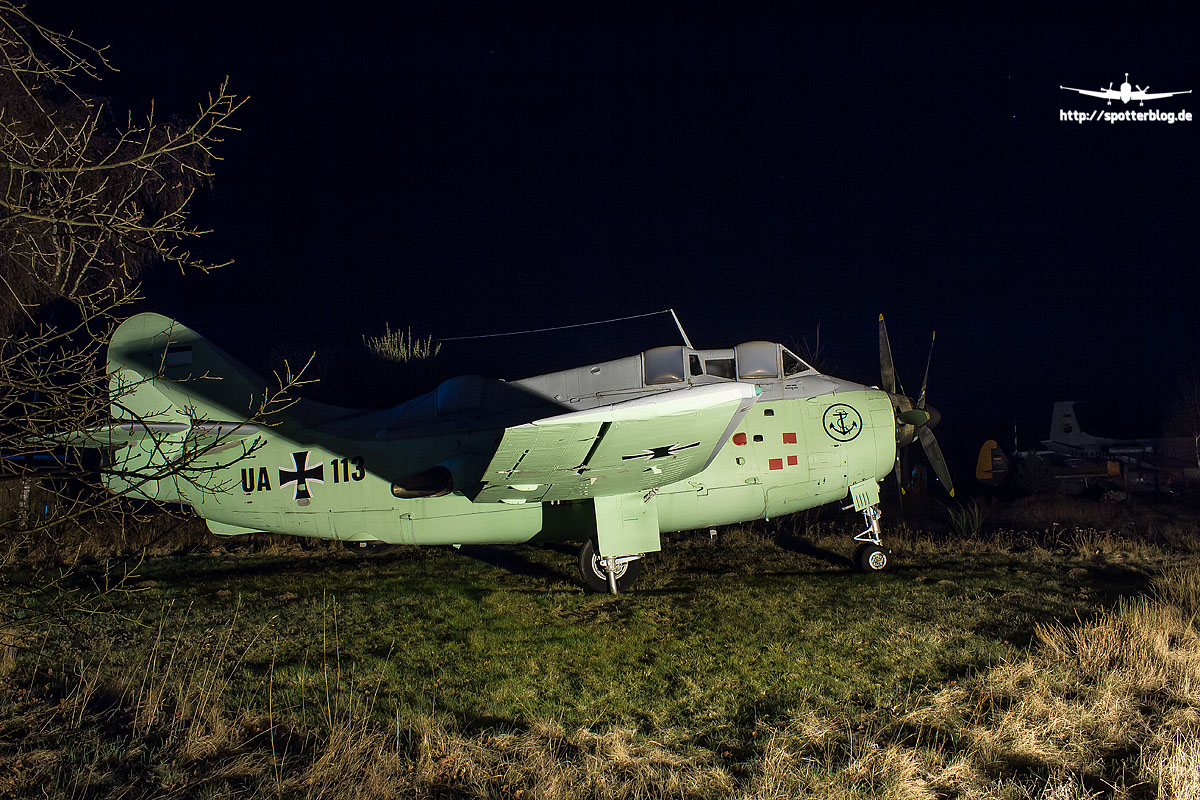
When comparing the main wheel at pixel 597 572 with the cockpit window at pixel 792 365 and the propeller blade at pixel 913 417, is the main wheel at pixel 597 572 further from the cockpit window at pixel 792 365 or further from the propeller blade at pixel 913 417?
the propeller blade at pixel 913 417

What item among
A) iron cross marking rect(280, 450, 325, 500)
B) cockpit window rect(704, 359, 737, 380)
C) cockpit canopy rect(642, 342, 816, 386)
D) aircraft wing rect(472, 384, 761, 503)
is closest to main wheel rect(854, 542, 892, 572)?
cockpit canopy rect(642, 342, 816, 386)

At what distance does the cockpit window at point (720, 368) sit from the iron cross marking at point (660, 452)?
265 centimetres

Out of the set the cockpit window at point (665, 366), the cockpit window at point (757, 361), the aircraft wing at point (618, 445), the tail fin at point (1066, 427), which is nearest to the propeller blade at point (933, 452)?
the cockpit window at point (757, 361)

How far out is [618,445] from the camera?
23.0ft

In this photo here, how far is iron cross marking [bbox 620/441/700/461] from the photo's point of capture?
726 cm

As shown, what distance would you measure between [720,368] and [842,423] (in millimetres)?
2148

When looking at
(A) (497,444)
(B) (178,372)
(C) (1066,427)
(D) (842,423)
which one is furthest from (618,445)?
(C) (1066,427)

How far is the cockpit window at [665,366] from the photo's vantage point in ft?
30.9

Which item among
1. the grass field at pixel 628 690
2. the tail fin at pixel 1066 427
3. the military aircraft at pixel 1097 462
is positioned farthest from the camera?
the tail fin at pixel 1066 427

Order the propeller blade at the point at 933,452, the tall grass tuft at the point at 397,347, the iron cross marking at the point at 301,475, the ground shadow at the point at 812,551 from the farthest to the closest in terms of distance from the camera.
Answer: the tall grass tuft at the point at 397,347 < the propeller blade at the point at 933,452 < the ground shadow at the point at 812,551 < the iron cross marking at the point at 301,475

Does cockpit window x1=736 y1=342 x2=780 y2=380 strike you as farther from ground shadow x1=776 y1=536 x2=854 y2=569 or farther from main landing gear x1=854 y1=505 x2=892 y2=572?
ground shadow x1=776 y1=536 x2=854 y2=569

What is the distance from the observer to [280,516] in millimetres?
10070

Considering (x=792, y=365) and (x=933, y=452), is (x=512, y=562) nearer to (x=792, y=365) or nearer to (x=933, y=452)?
(x=792, y=365)

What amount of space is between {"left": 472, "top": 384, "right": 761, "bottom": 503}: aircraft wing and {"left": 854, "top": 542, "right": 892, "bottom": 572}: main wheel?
3747 mm
